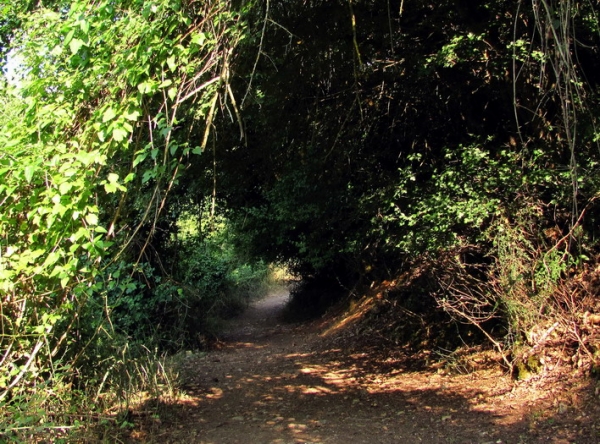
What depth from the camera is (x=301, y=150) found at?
27.6 ft

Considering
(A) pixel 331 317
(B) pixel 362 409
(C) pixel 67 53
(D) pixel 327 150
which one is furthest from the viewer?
(A) pixel 331 317

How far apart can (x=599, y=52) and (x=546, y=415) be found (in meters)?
4.08

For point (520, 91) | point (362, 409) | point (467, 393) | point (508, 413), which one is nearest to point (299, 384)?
point (362, 409)

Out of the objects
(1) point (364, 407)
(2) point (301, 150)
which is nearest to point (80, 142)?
(1) point (364, 407)

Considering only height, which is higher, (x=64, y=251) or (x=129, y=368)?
(x=64, y=251)

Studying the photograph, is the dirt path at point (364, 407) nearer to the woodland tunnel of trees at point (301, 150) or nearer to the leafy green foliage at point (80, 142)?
the woodland tunnel of trees at point (301, 150)

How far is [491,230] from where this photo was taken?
20.5 feet

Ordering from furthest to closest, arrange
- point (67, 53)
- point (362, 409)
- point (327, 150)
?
point (327, 150)
point (362, 409)
point (67, 53)

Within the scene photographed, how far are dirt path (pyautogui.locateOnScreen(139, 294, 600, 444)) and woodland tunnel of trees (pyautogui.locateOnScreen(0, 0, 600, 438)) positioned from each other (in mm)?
795

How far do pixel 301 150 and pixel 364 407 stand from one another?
3.94 metres

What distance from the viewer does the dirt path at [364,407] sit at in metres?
5.23

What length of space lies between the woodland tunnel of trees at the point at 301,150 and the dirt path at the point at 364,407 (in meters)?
0.80

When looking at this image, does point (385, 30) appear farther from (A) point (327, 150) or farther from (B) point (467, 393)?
(B) point (467, 393)

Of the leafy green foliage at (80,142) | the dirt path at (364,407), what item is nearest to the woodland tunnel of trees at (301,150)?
the leafy green foliage at (80,142)
